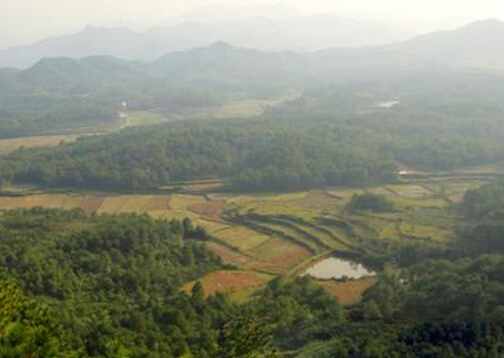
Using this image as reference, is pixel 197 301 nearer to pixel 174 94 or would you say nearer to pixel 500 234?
pixel 500 234

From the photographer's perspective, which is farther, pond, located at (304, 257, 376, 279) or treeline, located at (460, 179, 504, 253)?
treeline, located at (460, 179, 504, 253)

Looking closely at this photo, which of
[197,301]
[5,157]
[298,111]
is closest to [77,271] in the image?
[197,301]

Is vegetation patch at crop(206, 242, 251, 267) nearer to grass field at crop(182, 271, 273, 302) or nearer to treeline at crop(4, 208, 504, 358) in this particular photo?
treeline at crop(4, 208, 504, 358)

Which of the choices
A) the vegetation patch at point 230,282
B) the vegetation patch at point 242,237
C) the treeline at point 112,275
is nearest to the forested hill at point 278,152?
the vegetation patch at point 242,237

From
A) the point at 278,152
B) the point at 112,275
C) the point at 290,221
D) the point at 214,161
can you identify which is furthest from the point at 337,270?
the point at 214,161

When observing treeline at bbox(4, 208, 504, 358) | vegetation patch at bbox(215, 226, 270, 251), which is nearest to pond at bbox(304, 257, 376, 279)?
treeline at bbox(4, 208, 504, 358)

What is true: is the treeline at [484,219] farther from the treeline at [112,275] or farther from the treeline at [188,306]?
the treeline at [112,275]

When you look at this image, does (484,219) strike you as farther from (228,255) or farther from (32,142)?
(32,142)
